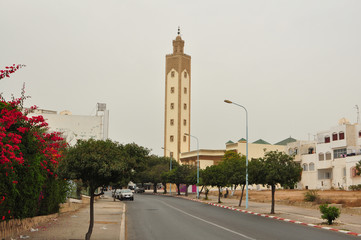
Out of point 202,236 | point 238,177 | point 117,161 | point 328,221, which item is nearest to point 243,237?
point 202,236

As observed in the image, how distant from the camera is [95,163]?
12656mm

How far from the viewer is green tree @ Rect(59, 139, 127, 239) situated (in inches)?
503

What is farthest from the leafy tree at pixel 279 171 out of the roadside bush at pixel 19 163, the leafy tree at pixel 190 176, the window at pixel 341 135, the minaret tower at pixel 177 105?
the minaret tower at pixel 177 105

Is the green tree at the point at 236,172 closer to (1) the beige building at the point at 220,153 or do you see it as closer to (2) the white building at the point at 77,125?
(2) the white building at the point at 77,125

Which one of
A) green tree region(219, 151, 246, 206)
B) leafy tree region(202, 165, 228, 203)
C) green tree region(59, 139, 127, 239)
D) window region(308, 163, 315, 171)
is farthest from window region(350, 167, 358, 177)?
green tree region(59, 139, 127, 239)

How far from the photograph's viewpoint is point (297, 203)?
123 ft

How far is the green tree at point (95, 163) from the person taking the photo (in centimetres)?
1278

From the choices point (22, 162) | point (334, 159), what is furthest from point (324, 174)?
point (22, 162)

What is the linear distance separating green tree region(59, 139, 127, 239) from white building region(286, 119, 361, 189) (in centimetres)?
5526

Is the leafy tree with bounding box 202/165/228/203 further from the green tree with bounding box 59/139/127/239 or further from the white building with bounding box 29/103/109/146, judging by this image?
the green tree with bounding box 59/139/127/239

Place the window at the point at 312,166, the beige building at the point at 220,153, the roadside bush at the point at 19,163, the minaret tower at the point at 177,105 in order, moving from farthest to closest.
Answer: the minaret tower at the point at 177,105 → the beige building at the point at 220,153 → the window at the point at 312,166 → the roadside bush at the point at 19,163

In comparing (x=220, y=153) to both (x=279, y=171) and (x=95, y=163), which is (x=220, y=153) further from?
(x=95, y=163)

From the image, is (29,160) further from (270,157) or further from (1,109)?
(270,157)

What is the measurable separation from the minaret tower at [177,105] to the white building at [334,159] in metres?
32.4
